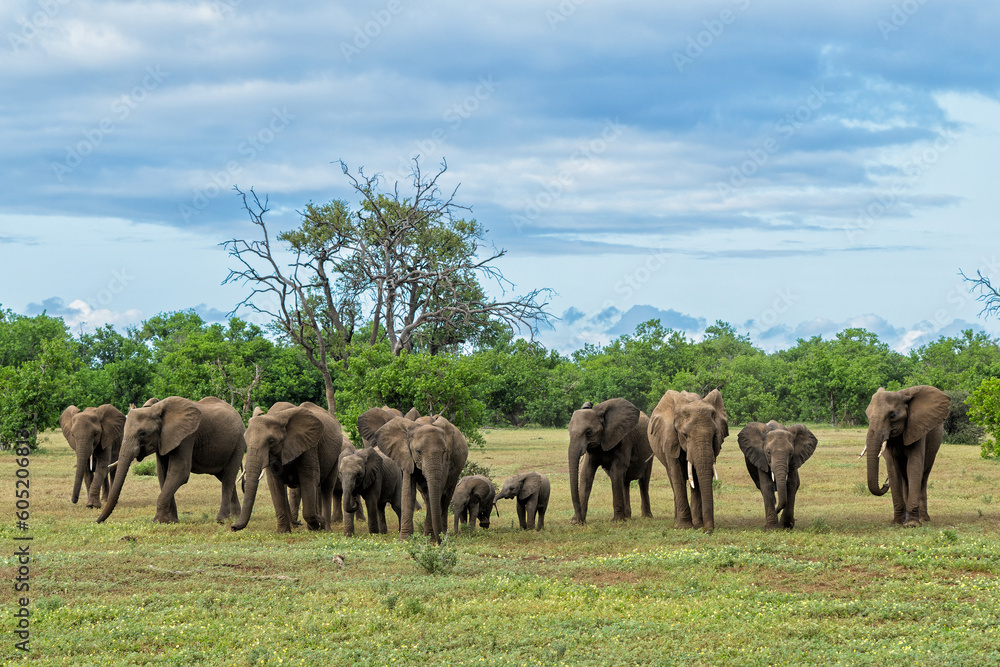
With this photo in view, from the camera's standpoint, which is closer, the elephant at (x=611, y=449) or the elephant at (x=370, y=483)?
the elephant at (x=370, y=483)

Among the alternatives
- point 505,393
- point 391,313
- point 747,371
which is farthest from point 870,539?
point 747,371

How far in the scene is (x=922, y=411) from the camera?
65.3 ft

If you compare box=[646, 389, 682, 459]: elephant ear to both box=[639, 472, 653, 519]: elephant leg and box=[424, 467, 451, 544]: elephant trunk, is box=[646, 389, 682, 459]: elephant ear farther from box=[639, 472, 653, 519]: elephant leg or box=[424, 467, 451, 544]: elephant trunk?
box=[424, 467, 451, 544]: elephant trunk

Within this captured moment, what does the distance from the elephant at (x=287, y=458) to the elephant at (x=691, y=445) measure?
692cm

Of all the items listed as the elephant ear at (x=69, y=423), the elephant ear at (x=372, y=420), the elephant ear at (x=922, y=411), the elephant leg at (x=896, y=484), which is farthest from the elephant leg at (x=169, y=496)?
the elephant ear at (x=922, y=411)

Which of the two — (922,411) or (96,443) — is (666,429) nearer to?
(922,411)

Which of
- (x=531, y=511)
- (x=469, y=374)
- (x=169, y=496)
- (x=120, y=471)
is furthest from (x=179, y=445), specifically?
(x=469, y=374)

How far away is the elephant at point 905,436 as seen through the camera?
19734 mm

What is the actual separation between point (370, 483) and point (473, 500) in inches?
86.3

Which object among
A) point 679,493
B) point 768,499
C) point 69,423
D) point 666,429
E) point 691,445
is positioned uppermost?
point 69,423

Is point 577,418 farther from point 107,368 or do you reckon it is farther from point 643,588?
point 107,368

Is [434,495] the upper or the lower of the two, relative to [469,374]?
lower

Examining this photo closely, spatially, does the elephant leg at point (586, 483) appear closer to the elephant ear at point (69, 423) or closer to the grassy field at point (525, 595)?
the grassy field at point (525, 595)

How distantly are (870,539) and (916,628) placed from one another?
612 centimetres
